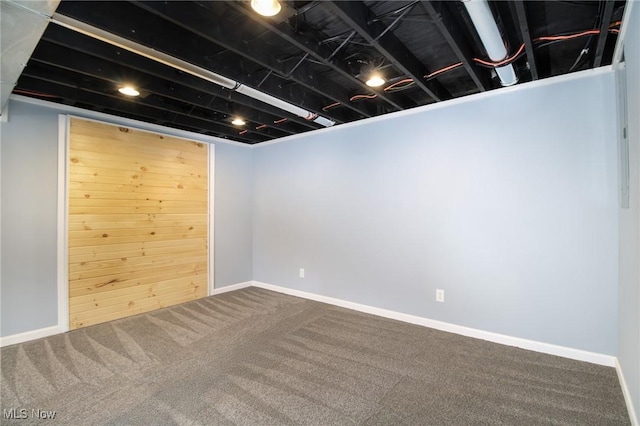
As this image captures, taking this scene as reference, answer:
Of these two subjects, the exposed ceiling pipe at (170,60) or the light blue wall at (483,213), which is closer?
the exposed ceiling pipe at (170,60)

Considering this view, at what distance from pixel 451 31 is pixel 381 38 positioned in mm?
429

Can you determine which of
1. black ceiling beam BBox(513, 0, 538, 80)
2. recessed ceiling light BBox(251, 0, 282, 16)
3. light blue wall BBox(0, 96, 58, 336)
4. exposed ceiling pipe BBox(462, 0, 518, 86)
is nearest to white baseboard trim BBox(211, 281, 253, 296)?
light blue wall BBox(0, 96, 58, 336)

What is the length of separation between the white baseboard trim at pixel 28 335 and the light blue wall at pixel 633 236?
4607 millimetres

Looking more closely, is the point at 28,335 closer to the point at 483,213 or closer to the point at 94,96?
the point at 94,96

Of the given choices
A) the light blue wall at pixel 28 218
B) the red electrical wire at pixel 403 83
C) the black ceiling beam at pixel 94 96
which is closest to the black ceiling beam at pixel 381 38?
the red electrical wire at pixel 403 83

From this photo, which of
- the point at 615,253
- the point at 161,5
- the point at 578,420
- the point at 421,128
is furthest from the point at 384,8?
the point at 578,420

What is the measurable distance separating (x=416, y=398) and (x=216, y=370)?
1.52 m

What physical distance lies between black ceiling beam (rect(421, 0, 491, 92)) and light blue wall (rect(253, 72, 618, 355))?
708mm

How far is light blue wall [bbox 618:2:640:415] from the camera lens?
150cm

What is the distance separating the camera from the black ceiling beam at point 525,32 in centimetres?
152

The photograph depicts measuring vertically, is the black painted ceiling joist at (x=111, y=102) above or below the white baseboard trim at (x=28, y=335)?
above

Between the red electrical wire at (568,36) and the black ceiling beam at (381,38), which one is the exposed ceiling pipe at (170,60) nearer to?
the black ceiling beam at (381,38)

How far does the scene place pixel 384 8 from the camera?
1.72m

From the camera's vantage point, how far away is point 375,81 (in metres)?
2.38
